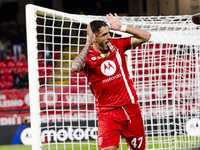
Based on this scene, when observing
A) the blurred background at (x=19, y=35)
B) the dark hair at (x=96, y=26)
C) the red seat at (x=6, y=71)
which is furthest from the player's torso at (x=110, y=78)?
the red seat at (x=6, y=71)

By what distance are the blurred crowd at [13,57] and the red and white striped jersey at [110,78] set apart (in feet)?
23.0

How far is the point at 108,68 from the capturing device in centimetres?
379

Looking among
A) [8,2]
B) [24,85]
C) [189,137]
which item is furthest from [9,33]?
[189,137]

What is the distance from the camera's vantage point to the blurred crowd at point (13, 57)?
10.7m

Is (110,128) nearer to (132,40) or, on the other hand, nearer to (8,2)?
(132,40)

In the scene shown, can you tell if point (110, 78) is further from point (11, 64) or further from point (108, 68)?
point (11, 64)

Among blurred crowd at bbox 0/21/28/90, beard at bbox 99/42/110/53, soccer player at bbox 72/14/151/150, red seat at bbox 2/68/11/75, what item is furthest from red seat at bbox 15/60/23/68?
beard at bbox 99/42/110/53

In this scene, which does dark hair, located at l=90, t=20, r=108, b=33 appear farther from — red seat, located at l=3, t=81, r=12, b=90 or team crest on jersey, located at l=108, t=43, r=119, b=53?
red seat, located at l=3, t=81, r=12, b=90

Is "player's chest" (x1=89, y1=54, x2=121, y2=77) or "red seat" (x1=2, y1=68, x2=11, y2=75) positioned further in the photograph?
"red seat" (x1=2, y1=68, x2=11, y2=75)

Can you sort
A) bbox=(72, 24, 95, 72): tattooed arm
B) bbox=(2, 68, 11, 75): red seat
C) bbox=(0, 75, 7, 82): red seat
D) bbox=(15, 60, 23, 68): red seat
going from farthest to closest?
1. bbox=(15, 60, 23, 68): red seat
2. bbox=(2, 68, 11, 75): red seat
3. bbox=(0, 75, 7, 82): red seat
4. bbox=(72, 24, 95, 72): tattooed arm

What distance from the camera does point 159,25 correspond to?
5367mm

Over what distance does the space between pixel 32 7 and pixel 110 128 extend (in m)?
1.65

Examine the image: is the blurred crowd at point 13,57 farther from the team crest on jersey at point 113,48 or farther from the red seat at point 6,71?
the team crest on jersey at point 113,48

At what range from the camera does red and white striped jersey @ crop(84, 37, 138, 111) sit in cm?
379
